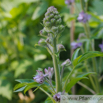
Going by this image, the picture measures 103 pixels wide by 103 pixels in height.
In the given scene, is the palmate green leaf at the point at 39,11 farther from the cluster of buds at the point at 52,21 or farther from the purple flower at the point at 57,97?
the purple flower at the point at 57,97

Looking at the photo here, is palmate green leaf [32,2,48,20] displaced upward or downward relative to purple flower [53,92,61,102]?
upward

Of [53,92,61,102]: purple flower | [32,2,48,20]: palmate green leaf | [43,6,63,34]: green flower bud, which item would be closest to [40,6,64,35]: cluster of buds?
[43,6,63,34]: green flower bud

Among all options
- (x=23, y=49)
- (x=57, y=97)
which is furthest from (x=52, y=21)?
(x=23, y=49)

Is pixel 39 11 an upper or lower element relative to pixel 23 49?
upper

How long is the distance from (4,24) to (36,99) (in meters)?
1.05

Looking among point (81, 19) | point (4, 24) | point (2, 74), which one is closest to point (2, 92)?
point (2, 74)

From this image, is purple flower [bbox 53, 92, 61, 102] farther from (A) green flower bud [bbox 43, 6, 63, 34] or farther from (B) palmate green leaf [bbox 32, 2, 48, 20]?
(B) palmate green leaf [bbox 32, 2, 48, 20]

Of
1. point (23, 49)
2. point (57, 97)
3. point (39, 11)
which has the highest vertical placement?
point (39, 11)

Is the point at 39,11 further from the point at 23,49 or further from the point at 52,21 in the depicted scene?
the point at 52,21

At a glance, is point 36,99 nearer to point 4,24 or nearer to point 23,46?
point 23,46

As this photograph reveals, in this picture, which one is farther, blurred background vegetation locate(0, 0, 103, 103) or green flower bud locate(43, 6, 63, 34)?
blurred background vegetation locate(0, 0, 103, 103)

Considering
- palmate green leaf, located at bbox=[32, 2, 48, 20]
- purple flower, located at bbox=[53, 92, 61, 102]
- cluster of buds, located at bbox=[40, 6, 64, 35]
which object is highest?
palmate green leaf, located at bbox=[32, 2, 48, 20]

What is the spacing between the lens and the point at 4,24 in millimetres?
2236

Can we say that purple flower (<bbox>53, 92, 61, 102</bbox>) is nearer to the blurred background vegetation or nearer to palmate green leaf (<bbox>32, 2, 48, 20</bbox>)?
the blurred background vegetation
